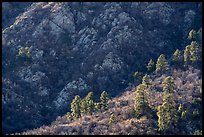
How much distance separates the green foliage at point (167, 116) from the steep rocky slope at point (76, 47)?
24.9 metres

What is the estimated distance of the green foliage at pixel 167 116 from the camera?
8156 cm

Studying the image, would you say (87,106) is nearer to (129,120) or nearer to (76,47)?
(129,120)

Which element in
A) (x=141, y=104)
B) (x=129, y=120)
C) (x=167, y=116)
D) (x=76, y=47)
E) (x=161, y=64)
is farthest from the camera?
(x=76, y=47)

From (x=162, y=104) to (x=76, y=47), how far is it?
4184cm

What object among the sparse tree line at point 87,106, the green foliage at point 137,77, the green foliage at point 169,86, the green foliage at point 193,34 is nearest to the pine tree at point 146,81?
the green foliage at point 169,86

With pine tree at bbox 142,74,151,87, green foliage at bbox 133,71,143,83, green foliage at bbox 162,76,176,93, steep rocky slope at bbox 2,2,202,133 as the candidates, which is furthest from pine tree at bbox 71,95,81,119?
green foliage at bbox 162,76,176,93

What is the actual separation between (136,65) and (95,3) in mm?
32520

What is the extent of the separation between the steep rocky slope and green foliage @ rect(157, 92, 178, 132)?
81.7 ft

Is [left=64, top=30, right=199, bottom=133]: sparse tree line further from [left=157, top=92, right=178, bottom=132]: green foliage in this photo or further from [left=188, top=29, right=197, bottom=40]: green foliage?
[left=188, top=29, right=197, bottom=40]: green foliage

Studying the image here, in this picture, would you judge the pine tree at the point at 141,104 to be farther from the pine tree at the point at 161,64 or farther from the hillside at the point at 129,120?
the pine tree at the point at 161,64

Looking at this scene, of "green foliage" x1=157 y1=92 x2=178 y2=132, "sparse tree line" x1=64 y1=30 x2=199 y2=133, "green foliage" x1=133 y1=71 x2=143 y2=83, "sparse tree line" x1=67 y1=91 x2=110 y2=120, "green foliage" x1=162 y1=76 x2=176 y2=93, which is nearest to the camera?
"green foliage" x1=157 y1=92 x2=178 y2=132

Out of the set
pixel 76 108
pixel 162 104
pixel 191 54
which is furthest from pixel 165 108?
pixel 191 54

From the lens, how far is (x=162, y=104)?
86.9 m

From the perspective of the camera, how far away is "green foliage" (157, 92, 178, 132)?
81562mm
